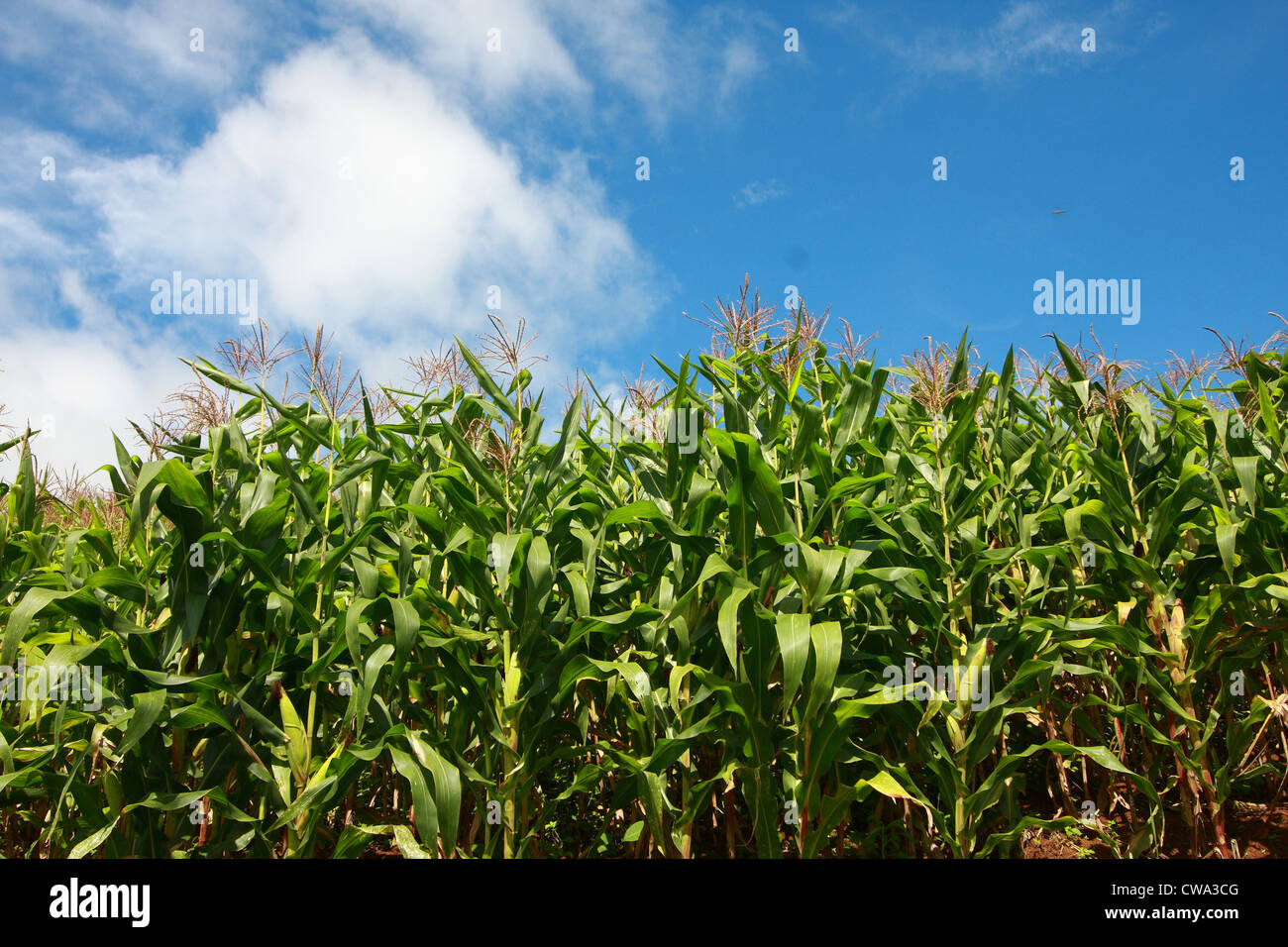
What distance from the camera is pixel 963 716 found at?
99.6 inches

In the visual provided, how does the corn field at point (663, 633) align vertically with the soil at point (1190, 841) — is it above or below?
above

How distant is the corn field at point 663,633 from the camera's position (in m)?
2.38

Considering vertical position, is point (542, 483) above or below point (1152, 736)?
above

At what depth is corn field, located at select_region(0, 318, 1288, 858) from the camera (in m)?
2.38

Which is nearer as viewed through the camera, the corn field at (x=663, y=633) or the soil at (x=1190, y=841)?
the corn field at (x=663, y=633)

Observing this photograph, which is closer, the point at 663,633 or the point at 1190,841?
the point at 663,633

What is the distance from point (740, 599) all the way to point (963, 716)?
37.6 inches

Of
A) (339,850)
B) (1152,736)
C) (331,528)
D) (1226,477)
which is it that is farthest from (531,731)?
(1226,477)

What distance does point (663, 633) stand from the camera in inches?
97.5

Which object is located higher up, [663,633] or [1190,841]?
[663,633]

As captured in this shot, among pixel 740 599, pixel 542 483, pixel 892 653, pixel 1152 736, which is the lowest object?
pixel 1152 736
